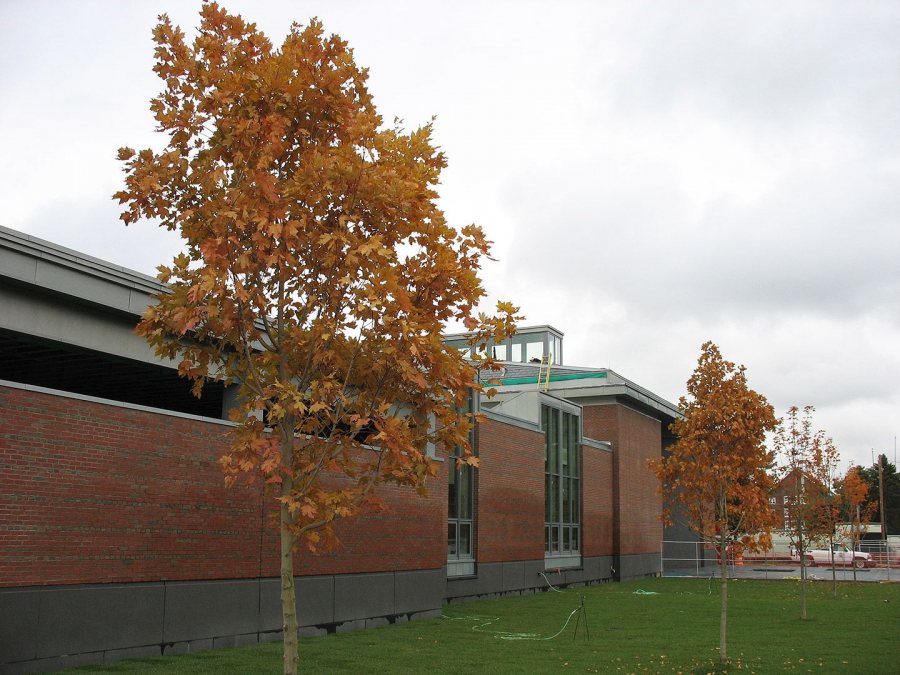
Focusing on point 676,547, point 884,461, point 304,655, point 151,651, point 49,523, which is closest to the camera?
point 49,523

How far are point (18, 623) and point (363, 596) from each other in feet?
29.7

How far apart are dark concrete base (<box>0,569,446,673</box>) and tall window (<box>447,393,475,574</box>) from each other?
22.2 feet

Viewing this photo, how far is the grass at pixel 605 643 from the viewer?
15.1 metres

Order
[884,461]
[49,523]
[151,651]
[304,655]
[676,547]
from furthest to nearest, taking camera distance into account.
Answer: [884,461] < [676,547] < [304,655] < [151,651] < [49,523]

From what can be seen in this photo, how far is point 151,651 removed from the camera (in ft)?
48.7

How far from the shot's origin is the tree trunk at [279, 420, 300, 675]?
915 cm

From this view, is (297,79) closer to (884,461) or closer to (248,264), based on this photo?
(248,264)

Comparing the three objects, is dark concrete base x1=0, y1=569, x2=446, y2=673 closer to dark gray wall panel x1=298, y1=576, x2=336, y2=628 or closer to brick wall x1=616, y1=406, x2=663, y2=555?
dark gray wall panel x1=298, y1=576, x2=336, y2=628

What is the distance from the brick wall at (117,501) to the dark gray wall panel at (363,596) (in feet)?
4.41

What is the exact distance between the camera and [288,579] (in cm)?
930

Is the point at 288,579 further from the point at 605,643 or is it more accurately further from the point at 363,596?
the point at 363,596

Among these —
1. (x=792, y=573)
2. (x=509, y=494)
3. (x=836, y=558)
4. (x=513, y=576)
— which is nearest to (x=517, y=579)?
(x=513, y=576)

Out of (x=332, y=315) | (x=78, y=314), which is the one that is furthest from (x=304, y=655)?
(x=332, y=315)

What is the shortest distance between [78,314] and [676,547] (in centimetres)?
4665
